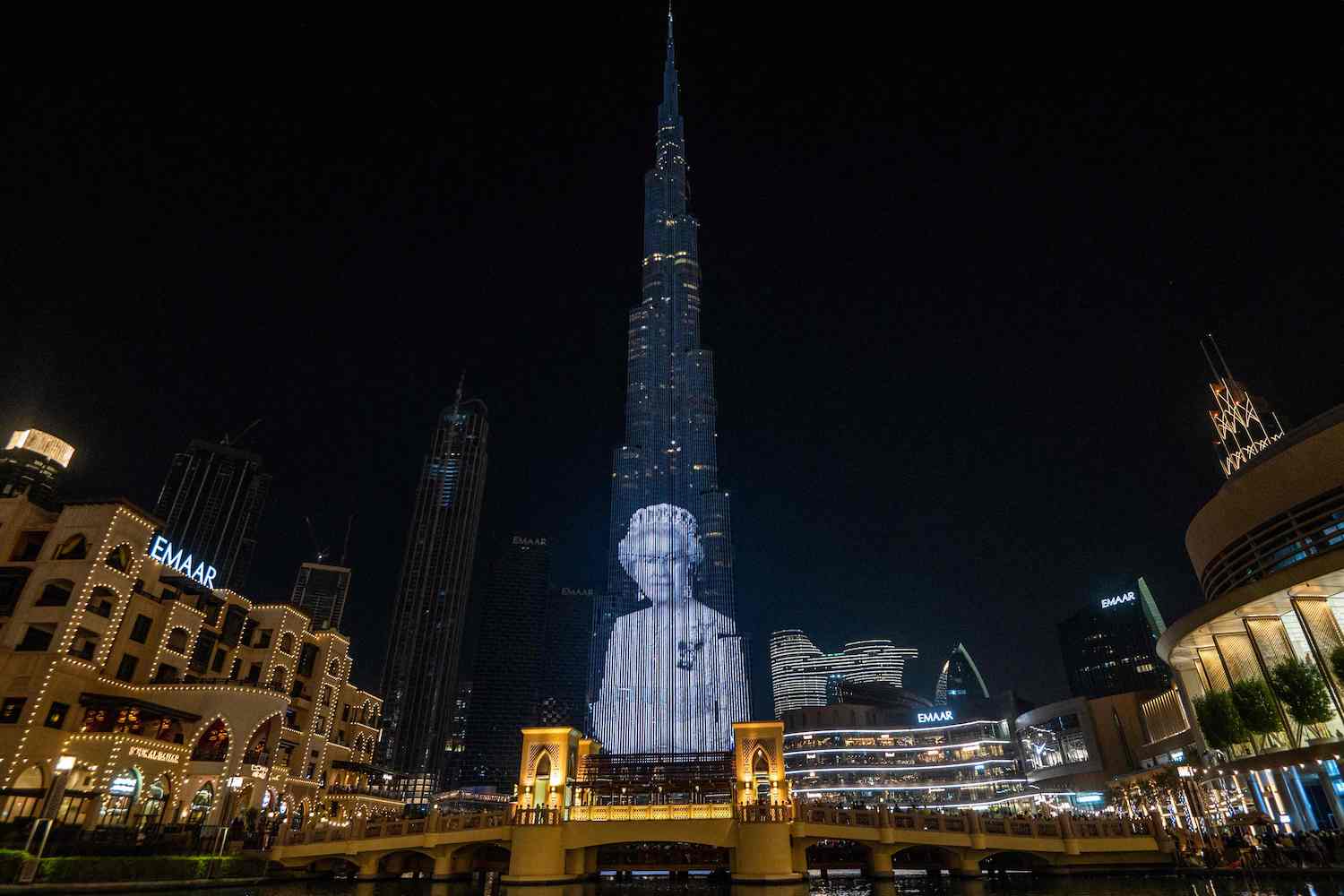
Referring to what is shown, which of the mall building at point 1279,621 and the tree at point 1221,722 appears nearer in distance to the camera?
the mall building at point 1279,621

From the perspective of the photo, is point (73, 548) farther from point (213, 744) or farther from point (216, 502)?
point (216, 502)

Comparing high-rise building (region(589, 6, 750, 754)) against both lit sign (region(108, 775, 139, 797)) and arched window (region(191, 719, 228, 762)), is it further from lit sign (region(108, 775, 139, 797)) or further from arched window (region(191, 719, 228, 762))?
lit sign (region(108, 775, 139, 797))

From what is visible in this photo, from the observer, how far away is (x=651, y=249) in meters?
126

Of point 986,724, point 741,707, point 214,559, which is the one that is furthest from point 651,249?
point 214,559

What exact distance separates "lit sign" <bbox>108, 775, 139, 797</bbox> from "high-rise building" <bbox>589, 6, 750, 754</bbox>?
44950 millimetres

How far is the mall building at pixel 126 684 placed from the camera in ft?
112

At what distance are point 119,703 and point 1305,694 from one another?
5730 centimetres

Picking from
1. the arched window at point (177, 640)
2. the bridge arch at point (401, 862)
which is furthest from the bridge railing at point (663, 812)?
the arched window at point (177, 640)

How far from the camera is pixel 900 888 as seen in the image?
32.4 m

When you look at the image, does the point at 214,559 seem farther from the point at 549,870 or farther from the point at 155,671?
the point at 549,870

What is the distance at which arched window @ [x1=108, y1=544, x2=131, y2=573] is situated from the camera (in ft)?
129

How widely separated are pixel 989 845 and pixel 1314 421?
35.3 meters

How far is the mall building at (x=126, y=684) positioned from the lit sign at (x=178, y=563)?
0.09 meters

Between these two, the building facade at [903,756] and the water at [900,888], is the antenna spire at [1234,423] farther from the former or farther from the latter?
the building facade at [903,756]
